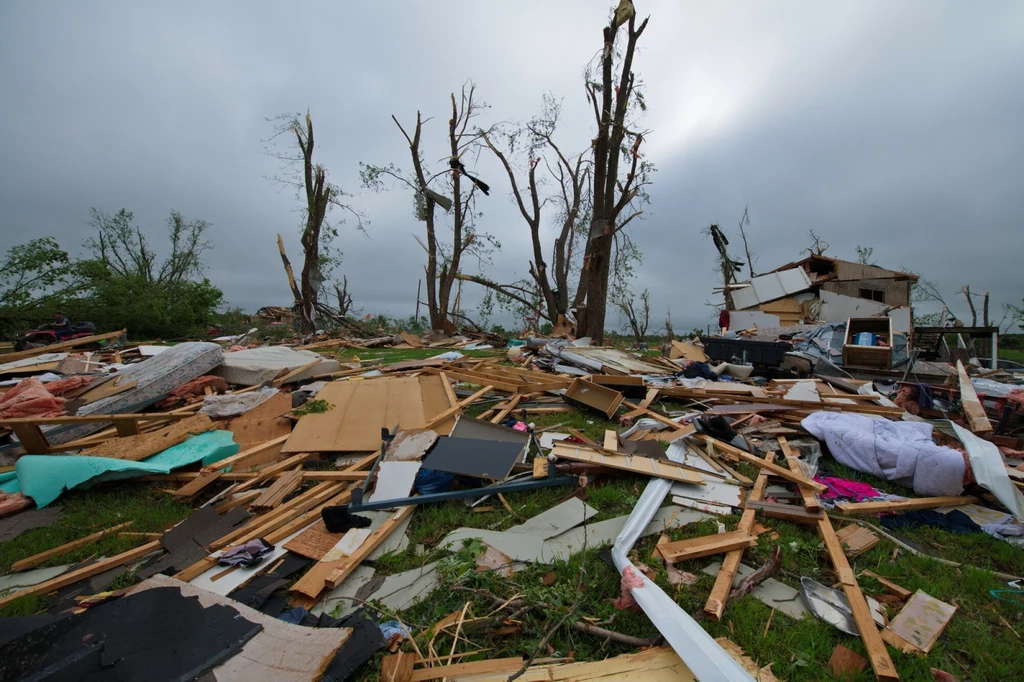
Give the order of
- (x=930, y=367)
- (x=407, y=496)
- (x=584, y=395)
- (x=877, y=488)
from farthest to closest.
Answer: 1. (x=930, y=367)
2. (x=584, y=395)
3. (x=877, y=488)
4. (x=407, y=496)

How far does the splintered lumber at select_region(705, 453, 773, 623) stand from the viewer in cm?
213

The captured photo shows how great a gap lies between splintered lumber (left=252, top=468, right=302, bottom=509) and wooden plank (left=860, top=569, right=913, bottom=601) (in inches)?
172

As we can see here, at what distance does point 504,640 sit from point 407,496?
1511 millimetres

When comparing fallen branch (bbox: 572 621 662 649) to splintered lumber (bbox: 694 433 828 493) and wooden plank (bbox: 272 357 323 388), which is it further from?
wooden plank (bbox: 272 357 323 388)

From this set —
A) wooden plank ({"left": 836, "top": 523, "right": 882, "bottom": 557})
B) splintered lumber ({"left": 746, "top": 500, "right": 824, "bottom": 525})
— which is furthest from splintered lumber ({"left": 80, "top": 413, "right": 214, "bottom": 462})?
wooden plank ({"left": 836, "top": 523, "right": 882, "bottom": 557})

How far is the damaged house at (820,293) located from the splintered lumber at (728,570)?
19.3 metres

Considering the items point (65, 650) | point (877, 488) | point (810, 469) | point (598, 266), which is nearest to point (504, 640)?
point (65, 650)

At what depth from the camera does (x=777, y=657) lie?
1.95 metres

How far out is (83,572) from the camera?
259 centimetres

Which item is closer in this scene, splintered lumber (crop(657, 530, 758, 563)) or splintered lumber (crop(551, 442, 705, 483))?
splintered lumber (crop(657, 530, 758, 563))

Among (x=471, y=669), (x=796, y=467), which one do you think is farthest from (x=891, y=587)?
(x=471, y=669)

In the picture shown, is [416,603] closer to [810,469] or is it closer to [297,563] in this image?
[297,563]

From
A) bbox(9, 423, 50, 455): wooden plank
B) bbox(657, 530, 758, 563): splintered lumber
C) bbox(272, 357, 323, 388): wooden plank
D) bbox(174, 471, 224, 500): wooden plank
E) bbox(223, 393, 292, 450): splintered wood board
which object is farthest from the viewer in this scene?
bbox(272, 357, 323, 388): wooden plank

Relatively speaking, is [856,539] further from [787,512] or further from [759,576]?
[759,576]
